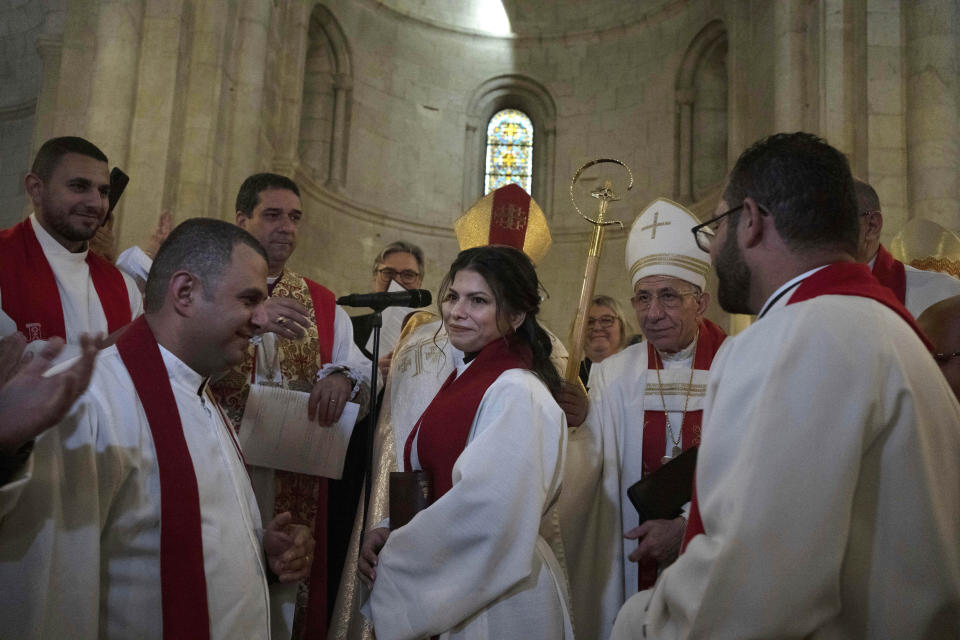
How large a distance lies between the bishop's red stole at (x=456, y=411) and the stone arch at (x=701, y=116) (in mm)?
10128

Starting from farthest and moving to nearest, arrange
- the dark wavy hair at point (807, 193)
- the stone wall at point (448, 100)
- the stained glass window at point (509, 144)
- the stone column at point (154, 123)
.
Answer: the stained glass window at point (509, 144)
the stone wall at point (448, 100)
the stone column at point (154, 123)
the dark wavy hair at point (807, 193)

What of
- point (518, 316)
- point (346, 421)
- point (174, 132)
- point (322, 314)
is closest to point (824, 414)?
point (518, 316)

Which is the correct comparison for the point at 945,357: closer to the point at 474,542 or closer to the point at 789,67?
the point at 474,542

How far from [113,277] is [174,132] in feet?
13.4

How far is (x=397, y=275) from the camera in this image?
18.8 ft

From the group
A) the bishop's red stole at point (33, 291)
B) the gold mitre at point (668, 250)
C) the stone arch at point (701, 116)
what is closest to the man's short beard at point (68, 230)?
the bishop's red stole at point (33, 291)

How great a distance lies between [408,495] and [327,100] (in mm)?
10829

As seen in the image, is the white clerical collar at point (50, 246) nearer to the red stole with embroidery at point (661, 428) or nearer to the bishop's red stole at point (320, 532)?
the bishop's red stole at point (320, 532)

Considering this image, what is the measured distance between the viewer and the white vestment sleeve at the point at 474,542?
97.8 inches

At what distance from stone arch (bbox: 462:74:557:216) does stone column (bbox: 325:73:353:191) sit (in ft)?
6.39

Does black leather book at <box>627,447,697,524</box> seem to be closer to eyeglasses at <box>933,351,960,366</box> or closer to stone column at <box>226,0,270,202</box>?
eyeglasses at <box>933,351,960,366</box>

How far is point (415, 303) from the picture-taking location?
11.7ft

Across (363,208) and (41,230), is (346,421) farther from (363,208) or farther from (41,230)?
(363,208)

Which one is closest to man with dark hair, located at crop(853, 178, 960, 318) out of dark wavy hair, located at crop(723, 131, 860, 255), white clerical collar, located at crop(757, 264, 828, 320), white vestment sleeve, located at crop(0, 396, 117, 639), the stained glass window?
dark wavy hair, located at crop(723, 131, 860, 255)
